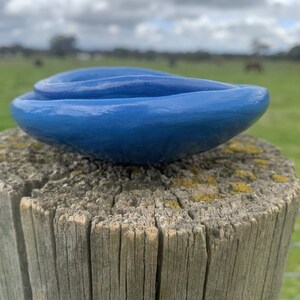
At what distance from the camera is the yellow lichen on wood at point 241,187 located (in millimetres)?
1587

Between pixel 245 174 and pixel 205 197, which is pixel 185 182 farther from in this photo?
pixel 245 174

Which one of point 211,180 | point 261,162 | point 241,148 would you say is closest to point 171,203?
point 211,180

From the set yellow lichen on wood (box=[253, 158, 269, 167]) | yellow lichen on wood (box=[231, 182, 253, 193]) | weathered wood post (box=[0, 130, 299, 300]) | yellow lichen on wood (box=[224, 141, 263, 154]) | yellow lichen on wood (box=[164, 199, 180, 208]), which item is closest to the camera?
weathered wood post (box=[0, 130, 299, 300])

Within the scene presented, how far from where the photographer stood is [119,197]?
151 centimetres

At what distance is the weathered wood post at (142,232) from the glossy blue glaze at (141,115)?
12 centimetres

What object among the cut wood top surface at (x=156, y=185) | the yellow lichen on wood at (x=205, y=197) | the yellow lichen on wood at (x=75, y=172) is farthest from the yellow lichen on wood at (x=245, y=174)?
the yellow lichen on wood at (x=75, y=172)

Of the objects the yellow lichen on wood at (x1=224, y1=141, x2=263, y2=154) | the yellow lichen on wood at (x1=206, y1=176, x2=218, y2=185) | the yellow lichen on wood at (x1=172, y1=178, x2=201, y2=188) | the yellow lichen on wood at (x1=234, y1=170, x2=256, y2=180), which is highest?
the yellow lichen on wood at (x1=172, y1=178, x2=201, y2=188)

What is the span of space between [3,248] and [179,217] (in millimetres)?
587

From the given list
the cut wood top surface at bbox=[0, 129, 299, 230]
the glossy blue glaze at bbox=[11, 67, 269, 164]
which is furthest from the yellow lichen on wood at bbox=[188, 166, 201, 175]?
the glossy blue glaze at bbox=[11, 67, 269, 164]

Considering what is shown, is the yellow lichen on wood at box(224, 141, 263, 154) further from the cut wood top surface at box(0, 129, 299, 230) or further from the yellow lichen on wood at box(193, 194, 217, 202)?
the yellow lichen on wood at box(193, 194, 217, 202)

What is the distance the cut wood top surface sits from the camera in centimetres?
139

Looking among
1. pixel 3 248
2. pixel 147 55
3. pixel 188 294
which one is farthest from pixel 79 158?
pixel 147 55

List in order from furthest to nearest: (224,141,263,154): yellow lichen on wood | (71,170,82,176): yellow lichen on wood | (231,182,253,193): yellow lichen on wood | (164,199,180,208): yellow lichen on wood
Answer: (224,141,263,154): yellow lichen on wood < (71,170,82,176): yellow lichen on wood < (231,182,253,193): yellow lichen on wood < (164,199,180,208): yellow lichen on wood

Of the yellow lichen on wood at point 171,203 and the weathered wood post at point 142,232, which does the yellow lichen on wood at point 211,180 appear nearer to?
the weathered wood post at point 142,232
